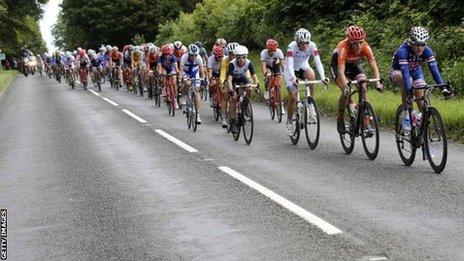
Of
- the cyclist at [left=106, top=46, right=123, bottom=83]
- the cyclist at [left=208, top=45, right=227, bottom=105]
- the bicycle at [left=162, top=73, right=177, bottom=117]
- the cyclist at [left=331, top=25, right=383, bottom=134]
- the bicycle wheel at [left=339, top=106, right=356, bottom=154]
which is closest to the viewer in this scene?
the cyclist at [left=331, top=25, right=383, bottom=134]

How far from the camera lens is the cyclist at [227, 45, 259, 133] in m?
12.6

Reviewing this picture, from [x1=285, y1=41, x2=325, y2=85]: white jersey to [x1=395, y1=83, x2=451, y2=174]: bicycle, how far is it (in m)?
2.37

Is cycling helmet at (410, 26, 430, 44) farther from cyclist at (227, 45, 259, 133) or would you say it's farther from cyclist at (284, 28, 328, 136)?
cyclist at (227, 45, 259, 133)

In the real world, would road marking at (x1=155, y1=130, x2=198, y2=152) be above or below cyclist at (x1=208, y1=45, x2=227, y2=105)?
below

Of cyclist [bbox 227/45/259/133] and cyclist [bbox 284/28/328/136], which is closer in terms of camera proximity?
cyclist [bbox 284/28/328/136]

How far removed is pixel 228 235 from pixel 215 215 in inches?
33.4

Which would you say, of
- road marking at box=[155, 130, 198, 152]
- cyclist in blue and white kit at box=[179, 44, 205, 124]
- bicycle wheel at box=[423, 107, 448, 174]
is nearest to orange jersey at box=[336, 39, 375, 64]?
bicycle wheel at box=[423, 107, 448, 174]

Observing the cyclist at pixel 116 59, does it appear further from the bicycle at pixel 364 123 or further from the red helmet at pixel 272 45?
the bicycle at pixel 364 123

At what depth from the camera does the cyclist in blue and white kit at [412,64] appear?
872cm

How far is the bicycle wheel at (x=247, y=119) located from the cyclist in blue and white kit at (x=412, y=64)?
3.55 metres

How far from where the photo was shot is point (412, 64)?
30.3ft

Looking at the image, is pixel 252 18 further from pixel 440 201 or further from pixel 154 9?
pixel 154 9

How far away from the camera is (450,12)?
20.9 metres

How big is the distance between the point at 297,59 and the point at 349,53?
228 centimetres
